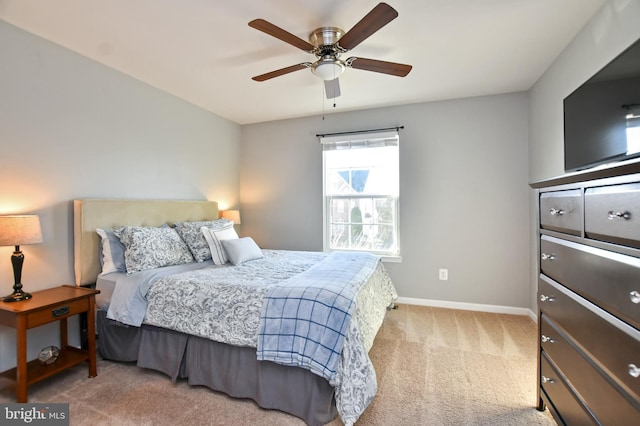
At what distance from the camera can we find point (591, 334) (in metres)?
1.19

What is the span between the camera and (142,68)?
275cm

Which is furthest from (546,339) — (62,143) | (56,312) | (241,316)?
(62,143)

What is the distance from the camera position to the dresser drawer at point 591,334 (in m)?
0.98

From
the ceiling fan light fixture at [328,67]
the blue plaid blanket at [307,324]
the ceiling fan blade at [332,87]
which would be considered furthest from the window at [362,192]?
the blue plaid blanket at [307,324]

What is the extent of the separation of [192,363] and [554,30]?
3.54 metres

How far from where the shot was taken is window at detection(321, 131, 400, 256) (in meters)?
3.82

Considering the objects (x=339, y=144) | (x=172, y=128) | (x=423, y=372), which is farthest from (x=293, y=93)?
(x=423, y=372)

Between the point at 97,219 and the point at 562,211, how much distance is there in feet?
10.7

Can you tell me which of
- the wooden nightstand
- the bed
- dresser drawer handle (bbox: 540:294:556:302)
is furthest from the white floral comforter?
dresser drawer handle (bbox: 540:294:556:302)

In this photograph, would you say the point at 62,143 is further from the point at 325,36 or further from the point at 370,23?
the point at 370,23

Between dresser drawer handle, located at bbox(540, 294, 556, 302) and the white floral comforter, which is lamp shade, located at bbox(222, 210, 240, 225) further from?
dresser drawer handle, located at bbox(540, 294, 556, 302)

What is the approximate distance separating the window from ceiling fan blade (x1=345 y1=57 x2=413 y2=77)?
5.13 feet

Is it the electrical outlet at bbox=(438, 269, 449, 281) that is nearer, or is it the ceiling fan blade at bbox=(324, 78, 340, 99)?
the ceiling fan blade at bbox=(324, 78, 340, 99)

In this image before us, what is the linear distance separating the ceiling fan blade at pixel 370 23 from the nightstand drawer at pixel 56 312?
2552 mm
